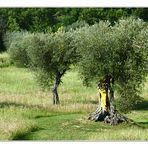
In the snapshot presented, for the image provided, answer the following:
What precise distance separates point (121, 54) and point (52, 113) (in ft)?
9.26

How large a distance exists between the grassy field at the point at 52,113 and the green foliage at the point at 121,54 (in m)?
1.01

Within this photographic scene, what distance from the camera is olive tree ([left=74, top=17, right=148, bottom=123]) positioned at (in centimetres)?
1944

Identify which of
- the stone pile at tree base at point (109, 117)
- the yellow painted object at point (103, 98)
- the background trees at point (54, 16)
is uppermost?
the background trees at point (54, 16)

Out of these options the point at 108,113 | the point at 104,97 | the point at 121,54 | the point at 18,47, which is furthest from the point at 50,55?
the point at 121,54

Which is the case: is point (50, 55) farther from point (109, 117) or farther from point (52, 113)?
point (109, 117)

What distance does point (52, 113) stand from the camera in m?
20.8

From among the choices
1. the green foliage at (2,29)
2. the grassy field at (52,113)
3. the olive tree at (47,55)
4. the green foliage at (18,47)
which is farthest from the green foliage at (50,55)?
the green foliage at (2,29)

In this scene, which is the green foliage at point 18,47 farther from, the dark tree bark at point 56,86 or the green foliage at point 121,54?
the green foliage at point 121,54

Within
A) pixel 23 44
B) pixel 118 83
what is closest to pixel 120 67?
pixel 118 83

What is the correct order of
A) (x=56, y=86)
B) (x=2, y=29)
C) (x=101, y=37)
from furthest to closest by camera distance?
1. (x=56, y=86)
2. (x=2, y=29)
3. (x=101, y=37)

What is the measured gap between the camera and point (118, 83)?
65.4 ft

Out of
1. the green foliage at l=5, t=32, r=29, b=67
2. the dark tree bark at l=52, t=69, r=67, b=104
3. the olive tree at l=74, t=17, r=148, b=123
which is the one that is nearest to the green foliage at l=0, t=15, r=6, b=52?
the green foliage at l=5, t=32, r=29, b=67

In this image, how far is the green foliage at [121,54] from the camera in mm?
19438

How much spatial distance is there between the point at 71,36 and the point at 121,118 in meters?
3.53
